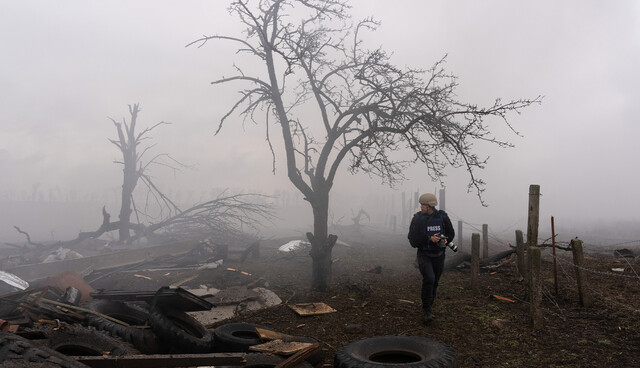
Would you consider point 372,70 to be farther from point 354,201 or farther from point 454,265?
point 354,201

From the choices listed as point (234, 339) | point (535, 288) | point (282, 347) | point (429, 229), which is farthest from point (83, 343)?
point (535, 288)

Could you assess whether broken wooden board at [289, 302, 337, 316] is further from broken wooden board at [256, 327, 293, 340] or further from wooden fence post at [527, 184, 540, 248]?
wooden fence post at [527, 184, 540, 248]

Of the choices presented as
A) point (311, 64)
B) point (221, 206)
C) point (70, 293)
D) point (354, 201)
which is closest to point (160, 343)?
point (70, 293)

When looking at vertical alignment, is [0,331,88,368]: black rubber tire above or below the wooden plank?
above

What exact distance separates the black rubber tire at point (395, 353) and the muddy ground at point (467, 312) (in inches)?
21.0

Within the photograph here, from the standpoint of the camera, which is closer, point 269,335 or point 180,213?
point 269,335

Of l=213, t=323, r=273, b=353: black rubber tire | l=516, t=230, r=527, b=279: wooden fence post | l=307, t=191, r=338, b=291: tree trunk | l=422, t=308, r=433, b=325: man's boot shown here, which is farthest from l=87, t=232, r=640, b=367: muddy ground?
l=213, t=323, r=273, b=353: black rubber tire

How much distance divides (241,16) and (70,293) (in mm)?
7331

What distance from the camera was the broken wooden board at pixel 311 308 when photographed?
23.3ft

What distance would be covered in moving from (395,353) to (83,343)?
3.84m

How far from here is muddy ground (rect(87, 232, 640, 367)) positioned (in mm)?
4961

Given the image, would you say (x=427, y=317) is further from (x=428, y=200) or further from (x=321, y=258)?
(x=321, y=258)

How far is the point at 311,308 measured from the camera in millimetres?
7395

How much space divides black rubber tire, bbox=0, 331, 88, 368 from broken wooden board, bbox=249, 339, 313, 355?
6.38 ft
